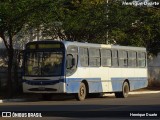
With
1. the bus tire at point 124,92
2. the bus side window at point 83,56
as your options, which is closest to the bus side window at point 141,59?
the bus tire at point 124,92

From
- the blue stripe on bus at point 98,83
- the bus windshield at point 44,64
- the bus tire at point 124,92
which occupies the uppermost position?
the bus windshield at point 44,64

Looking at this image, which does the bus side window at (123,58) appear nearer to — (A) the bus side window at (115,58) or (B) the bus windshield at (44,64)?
(A) the bus side window at (115,58)

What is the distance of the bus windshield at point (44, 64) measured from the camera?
2878 cm

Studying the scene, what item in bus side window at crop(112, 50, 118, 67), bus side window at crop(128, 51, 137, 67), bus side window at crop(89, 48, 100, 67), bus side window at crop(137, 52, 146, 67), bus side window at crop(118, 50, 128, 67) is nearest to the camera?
bus side window at crop(89, 48, 100, 67)

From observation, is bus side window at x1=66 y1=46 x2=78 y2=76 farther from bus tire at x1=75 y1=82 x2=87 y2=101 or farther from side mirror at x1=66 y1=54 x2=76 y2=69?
bus tire at x1=75 y1=82 x2=87 y2=101

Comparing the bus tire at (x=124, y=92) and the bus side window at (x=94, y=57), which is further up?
the bus side window at (x=94, y=57)

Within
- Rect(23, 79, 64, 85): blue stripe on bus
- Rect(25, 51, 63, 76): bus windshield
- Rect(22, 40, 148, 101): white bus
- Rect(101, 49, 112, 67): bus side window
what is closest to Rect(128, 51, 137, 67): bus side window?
Rect(22, 40, 148, 101): white bus

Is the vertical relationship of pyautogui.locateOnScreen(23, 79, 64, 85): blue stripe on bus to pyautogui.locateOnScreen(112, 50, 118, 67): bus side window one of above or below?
below

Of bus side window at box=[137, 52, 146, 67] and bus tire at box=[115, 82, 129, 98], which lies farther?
bus side window at box=[137, 52, 146, 67]

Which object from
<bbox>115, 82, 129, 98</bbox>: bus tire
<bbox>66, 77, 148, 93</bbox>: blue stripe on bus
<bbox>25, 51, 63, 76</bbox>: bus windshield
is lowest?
<bbox>115, 82, 129, 98</bbox>: bus tire

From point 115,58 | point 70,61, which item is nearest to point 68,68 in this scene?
point 70,61

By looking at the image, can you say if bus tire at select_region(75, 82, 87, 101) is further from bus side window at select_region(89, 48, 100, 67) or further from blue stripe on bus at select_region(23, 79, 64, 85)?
blue stripe on bus at select_region(23, 79, 64, 85)

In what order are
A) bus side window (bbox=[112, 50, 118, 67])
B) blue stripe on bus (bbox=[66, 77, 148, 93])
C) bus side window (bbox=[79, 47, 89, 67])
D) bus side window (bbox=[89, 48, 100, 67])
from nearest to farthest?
blue stripe on bus (bbox=[66, 77, 148, 93]) < bus side window (bbox=[79, 47, 89, 67]) < bus side window (bbox=[89, 48, 100, 67]) < bus side window (bbox=[112, 50, 118, 67])

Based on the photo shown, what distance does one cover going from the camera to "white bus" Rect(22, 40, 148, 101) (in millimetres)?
28656
